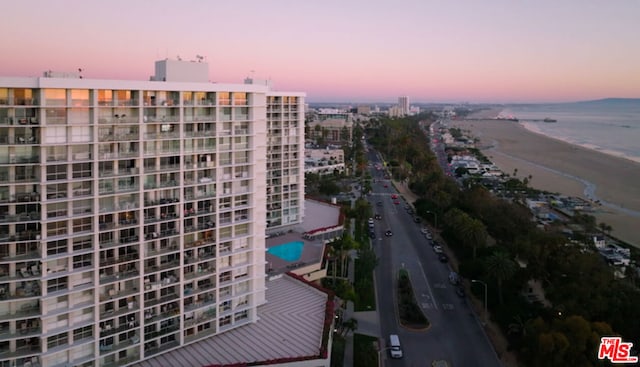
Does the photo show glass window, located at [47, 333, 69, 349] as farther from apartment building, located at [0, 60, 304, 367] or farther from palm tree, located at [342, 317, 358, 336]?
palm tree, located at [342, 317, 358, 336]

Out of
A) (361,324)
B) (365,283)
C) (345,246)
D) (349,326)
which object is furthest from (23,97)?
(365,283)

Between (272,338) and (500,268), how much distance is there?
67.6ft

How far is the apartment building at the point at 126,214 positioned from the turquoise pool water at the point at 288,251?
42.8ft

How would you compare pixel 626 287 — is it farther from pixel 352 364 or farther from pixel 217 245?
pixel 217 245

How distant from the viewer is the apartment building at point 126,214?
24.3m

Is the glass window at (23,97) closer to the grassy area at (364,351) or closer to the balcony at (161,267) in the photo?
the balcony at (161,267)

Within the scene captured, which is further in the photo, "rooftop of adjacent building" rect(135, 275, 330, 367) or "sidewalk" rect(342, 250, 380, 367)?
"sidewalk" rect(342, 250, 380, 367)

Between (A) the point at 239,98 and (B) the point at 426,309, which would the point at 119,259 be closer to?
(A) the point at 239,98

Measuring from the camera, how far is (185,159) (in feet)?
96.0

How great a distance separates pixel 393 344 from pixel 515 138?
17931cm

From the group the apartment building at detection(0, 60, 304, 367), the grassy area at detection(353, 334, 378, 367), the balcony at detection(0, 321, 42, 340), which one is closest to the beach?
the grassy area at detection(353, 334, 378, 367)

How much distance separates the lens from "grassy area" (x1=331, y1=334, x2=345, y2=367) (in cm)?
3384

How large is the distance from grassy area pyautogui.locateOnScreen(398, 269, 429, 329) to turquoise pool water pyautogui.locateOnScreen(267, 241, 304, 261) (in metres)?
9.89

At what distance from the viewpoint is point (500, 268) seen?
42062 mm
